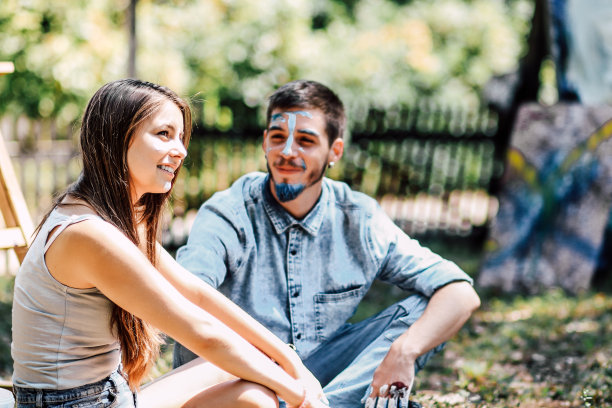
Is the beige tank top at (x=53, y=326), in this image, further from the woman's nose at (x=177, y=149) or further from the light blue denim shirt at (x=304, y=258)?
the light blue denim shirt at (x=304, y=258)

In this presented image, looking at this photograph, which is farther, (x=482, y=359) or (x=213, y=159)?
(x=213, y=159)

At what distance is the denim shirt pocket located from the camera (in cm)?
271

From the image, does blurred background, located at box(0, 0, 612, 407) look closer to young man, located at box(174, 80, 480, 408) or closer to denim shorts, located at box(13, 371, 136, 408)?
young man, located at box(174, 80, 480, 408)

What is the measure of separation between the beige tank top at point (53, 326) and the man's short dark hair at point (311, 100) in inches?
48.5

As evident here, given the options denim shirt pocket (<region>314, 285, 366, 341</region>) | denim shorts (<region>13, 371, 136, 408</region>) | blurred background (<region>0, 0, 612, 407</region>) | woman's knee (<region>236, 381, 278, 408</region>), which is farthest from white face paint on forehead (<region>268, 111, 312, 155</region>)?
denim shorts (<region>13, 371, 136, 408</region>)

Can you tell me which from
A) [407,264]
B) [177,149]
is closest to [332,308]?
[407,264]

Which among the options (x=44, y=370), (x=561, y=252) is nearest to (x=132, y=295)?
(x=44, y=370)

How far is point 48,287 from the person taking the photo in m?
1.88

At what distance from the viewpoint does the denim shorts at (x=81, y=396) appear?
1.88 metres

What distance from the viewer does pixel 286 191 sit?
274 centimetres

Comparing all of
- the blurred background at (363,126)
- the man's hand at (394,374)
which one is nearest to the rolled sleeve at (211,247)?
the man's hand at (394,374)

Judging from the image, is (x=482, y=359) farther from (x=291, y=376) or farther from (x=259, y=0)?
(x=259, y=0)

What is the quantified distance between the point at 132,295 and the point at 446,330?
4.16 feet

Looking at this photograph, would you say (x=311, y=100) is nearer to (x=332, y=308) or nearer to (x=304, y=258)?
(x=304, y=258)
